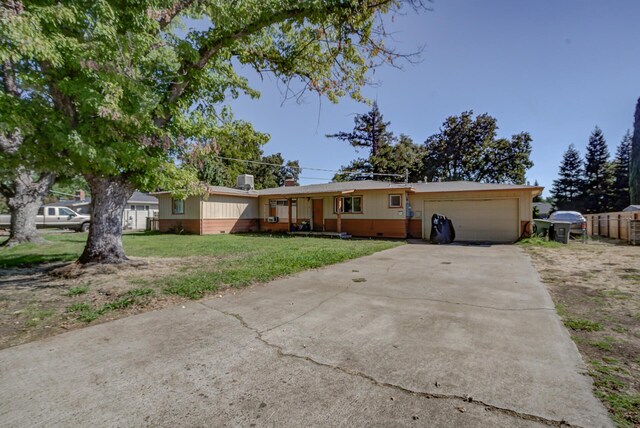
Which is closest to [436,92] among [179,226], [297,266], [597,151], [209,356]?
[297,266]

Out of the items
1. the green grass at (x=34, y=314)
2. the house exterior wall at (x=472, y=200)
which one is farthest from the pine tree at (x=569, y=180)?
the green grass at (x=34, y=314)

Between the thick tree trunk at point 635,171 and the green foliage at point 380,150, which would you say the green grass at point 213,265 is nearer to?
the green foliage at point 380,150

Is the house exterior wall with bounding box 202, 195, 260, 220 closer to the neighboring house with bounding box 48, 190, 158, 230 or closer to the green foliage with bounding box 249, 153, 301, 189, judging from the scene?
the neighboring house with bounding box 48, 190, 158, 230

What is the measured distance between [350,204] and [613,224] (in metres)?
13.7

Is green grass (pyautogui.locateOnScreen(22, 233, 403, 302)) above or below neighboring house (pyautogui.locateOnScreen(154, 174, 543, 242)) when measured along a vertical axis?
below

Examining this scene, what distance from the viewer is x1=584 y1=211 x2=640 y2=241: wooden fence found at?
14117mm

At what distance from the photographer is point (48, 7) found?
181 inches

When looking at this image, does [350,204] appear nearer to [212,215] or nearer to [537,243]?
[212,215]

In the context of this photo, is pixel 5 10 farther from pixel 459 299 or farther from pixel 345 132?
pixel 345 132

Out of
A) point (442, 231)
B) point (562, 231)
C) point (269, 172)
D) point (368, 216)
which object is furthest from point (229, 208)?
point (269, 172)

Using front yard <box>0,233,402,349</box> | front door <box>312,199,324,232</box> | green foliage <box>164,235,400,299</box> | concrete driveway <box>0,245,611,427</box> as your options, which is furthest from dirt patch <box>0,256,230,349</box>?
front door <box>312,199,324,232</box>

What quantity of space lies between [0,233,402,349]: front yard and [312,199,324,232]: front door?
9154 millimetres

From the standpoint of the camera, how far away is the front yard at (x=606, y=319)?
7.34ft

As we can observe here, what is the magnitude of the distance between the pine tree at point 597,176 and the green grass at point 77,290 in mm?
53329
